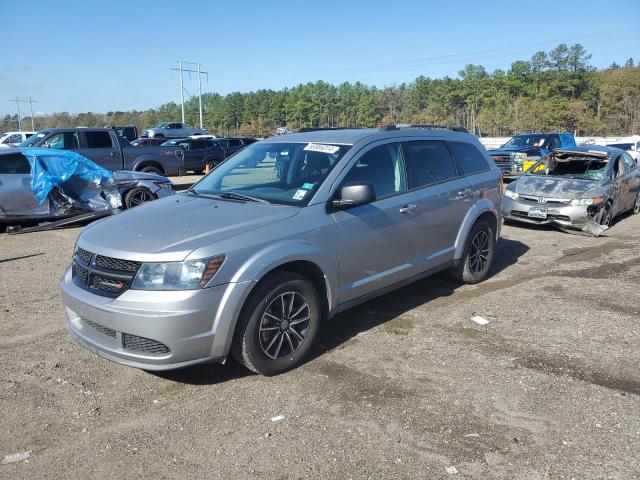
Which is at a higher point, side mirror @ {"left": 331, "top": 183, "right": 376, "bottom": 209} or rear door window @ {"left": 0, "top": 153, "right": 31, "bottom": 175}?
side mirror @ {"left": 331, "top": 183, "right": 376, "bottom": 209}

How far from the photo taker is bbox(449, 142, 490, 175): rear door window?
6.19 metres

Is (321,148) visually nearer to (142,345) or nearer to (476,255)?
(142,345)

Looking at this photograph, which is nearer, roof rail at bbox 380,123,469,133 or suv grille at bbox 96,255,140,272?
suv grille at bbox 96,255,140,272

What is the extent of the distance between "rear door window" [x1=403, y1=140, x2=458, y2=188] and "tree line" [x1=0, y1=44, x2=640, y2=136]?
65098mm

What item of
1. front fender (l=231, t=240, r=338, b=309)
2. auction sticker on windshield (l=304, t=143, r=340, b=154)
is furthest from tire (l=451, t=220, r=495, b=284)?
front fender (l=231, t=240, r=338, b=309)

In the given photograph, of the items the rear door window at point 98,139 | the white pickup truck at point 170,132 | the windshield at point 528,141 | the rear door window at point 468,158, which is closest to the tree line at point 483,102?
the white pickup truck at point 170,132

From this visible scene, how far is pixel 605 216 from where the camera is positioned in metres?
10.1

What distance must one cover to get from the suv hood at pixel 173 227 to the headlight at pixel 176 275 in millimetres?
53

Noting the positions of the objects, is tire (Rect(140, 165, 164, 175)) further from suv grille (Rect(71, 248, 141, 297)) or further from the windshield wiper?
suv grille (Rect(71, 248, 141, 297))

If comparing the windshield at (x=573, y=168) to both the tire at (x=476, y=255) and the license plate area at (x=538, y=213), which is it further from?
the tire at (x=476, y=255)

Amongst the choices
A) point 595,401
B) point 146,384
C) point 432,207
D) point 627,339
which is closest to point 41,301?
point 146,384

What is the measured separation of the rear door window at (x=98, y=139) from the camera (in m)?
14.3

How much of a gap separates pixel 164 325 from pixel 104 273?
0.65 m

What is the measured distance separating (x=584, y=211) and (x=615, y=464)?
754 centimetres
